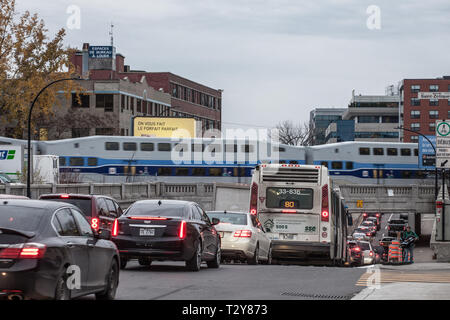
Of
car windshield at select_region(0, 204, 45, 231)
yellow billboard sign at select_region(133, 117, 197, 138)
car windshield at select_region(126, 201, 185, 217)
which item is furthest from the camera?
yellow billboard sign at select_region(133, 117, 197, 138)

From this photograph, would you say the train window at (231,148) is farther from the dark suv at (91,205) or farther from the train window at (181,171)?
the dark suv at (91,205)

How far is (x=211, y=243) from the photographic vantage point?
67.0 feet

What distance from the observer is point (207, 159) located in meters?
67.9

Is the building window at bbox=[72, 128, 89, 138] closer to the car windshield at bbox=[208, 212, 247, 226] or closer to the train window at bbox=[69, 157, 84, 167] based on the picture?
the train window at bbox=[69, 157, 84, 167]

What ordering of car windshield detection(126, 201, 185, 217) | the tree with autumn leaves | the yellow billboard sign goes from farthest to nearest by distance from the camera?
the yellow billboard sign
the tree with autumn leaves
car windshield detection(126, 201, 185, 217)

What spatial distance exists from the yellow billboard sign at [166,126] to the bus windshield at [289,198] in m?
57.2

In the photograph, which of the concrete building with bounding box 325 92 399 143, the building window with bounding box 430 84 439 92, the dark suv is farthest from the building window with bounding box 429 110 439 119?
the dark suv

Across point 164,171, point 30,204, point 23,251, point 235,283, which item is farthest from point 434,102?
point 23,251

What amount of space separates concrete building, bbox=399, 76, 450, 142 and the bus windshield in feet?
413

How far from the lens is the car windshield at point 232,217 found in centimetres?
2405

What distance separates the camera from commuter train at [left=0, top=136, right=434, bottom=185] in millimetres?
64375
